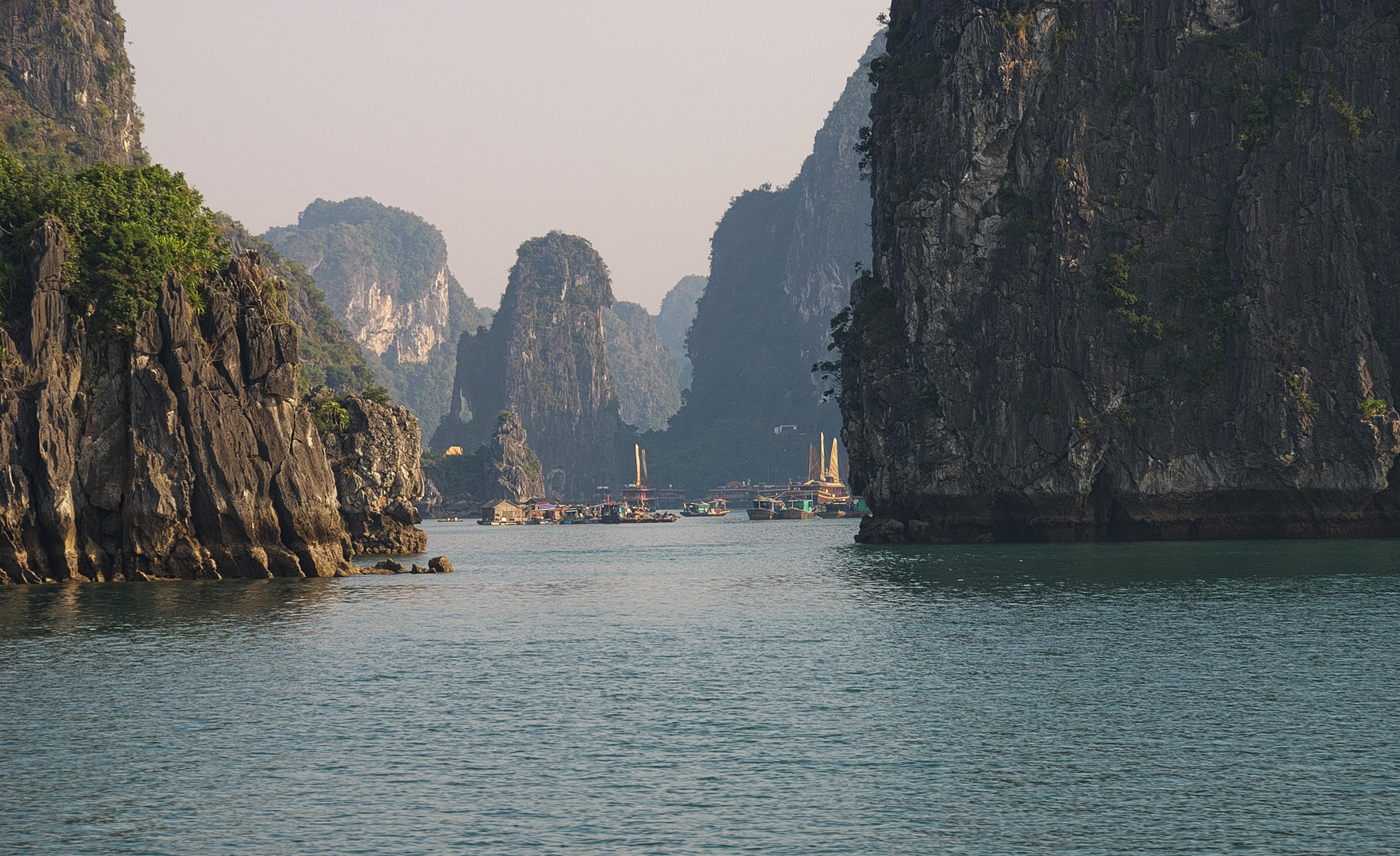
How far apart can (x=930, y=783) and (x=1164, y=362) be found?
68881 millimetres

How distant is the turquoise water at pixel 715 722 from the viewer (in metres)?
21.0

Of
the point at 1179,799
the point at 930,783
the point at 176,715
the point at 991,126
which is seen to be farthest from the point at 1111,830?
the point at 991,126

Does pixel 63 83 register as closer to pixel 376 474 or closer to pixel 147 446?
pixel 376 474

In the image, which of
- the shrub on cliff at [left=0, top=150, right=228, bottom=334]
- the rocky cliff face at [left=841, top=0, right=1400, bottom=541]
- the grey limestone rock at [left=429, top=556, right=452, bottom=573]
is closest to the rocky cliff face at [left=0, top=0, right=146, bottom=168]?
the shrub on cliff at [left=0, top=150, right=228, bottom=334]

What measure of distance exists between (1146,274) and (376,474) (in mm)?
61289

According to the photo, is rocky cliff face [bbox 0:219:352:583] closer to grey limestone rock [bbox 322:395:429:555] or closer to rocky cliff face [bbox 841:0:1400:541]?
grey limestone rock [bbox 322:395:429:555]

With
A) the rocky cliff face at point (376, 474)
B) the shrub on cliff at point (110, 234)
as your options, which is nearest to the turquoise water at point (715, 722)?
the shrub on cliff at point (110, 234)

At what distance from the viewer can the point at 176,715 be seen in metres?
30.2

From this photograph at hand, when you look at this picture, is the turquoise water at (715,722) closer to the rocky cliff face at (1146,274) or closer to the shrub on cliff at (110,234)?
the shrub on cliff at (110,234)

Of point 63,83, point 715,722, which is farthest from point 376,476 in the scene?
point 715,722

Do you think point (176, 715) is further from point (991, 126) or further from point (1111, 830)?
point (991, 126)

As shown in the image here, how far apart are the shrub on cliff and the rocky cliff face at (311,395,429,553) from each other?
3177 cm

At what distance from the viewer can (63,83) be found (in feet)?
417

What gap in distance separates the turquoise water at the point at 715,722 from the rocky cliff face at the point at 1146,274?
2872cm
